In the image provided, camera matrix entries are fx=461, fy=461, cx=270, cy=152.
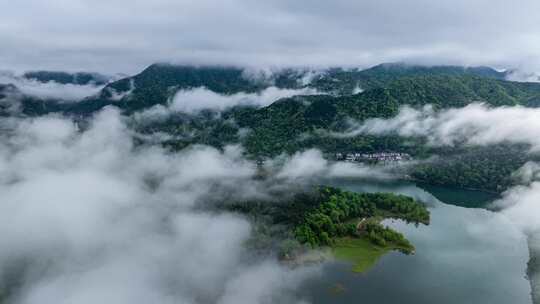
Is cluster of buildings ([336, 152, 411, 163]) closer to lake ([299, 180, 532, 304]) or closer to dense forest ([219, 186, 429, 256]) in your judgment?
dense forest ([219, 186, 429, 256])

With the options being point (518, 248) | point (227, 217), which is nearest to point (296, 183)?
point (227, 217)

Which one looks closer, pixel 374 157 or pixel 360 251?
pixel 360 251

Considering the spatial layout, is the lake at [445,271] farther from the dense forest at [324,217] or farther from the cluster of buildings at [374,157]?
the cluster of buildings at [374,157]

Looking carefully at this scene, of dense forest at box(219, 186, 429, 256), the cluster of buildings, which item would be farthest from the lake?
the cluster of buildings

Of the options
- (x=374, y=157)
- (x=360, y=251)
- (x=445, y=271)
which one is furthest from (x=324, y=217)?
(x=374, y=157)

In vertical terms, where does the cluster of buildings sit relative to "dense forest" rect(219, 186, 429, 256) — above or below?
below

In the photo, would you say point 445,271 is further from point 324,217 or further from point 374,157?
point 374,157

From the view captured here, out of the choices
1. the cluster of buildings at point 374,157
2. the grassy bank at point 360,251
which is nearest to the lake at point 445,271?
the grassy bank at point 360,251
